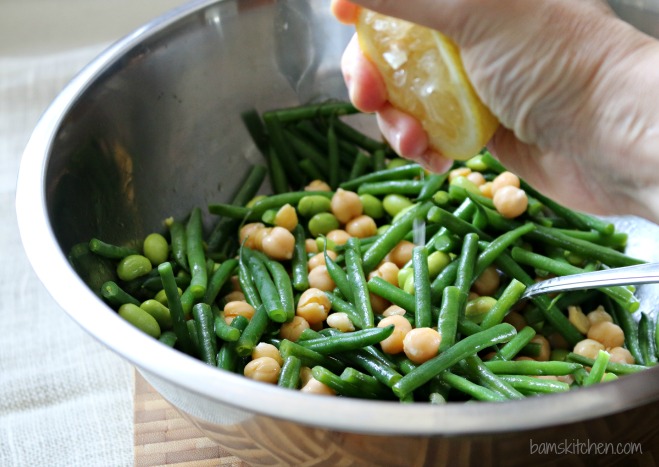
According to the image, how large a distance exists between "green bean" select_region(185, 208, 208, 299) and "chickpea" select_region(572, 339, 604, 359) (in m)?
1.08

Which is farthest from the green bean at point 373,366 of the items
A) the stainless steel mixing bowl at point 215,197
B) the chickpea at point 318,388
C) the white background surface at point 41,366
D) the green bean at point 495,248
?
the white background surface at point 41,366

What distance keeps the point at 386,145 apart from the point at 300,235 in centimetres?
57

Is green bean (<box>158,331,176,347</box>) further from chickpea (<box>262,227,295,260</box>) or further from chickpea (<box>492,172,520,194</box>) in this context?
chickpea (<box>492,172,520,194</box>)

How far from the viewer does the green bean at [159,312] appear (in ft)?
7.07

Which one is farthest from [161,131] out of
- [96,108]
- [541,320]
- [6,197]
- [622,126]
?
[622,126]

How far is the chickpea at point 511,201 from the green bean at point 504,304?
30cm

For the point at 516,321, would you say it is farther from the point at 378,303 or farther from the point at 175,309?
the point at 175,309

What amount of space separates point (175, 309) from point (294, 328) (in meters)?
0.34

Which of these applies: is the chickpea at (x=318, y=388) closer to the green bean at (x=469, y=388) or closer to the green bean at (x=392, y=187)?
the green bean at (x=469, y=388)

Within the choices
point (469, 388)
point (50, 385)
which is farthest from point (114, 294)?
point (469, 388)

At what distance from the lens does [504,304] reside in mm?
2188

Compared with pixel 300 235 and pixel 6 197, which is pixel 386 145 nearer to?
pixel 300 235

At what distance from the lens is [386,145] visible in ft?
9.53

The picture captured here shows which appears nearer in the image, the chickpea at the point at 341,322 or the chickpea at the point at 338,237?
the chickpea at the point at 341,322
